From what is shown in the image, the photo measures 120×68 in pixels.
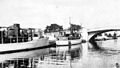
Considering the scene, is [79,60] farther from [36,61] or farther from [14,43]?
[14,43]

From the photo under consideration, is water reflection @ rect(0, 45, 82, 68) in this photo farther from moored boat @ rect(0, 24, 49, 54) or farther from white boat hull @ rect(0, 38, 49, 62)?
moored boat @ rect(0, 24, 49, 54)

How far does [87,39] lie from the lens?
41.6 meters

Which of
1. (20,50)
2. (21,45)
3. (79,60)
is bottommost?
(79,60)

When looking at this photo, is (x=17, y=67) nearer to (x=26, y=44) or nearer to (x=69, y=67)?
(x=69, y=67)

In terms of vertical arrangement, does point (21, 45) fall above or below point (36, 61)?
above

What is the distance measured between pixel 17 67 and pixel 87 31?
2940 centimetres

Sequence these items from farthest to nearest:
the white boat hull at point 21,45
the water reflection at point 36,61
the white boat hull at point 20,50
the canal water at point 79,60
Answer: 1. the white boat hull at point 21,45
2. the white boat hull at point 20,50
3. the water reflection at point 36,61
4. the canal water at point 79,60

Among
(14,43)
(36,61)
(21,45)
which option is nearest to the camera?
(36,61)

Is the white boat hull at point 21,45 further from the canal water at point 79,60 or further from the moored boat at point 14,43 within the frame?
the canal water at point 79,60

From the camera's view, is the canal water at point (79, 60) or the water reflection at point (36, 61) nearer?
the canal water at point (79, 60)

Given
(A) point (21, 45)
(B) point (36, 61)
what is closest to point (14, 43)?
(A) point (21, 45)

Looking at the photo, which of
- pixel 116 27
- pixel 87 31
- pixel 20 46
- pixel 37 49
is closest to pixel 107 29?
pixel 116 27

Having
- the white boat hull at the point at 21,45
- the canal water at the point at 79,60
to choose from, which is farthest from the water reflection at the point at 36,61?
the white boat hull at the point at 21,45

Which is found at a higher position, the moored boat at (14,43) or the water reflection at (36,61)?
the moored boat at (14,43)
